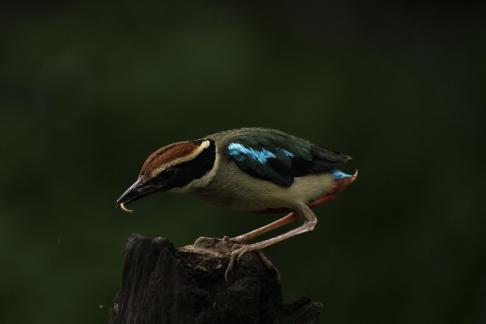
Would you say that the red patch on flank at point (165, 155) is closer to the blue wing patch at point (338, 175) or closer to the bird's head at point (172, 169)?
the bird's head at point (172, 169)

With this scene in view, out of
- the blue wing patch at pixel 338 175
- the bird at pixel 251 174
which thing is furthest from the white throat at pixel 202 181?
the blue wing patch at pixel 338 175

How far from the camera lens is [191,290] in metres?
4.91

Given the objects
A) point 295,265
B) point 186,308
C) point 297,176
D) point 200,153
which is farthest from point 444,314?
point 186,308

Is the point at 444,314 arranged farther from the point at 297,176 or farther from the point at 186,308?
the point at 186,308

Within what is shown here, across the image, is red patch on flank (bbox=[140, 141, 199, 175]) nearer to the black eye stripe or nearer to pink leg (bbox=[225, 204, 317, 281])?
the black eye stripe

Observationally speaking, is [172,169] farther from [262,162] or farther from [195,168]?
[262,162]

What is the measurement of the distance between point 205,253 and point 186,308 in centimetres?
41

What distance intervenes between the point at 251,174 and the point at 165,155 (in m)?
0.59

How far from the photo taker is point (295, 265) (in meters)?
8.92

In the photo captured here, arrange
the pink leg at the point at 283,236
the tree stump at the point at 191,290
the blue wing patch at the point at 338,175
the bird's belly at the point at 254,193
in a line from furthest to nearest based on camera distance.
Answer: the blue wing patch at the point at 338,175, the bird's belly at the point at 254,193, the pink leg at the point at 283,236, the tree stump at the point at 191,290

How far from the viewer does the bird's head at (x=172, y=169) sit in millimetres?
5457

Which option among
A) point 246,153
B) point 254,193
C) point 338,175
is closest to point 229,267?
point 254,193

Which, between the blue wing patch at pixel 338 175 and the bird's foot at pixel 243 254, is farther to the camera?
the blue wing patch at pixel 338 175

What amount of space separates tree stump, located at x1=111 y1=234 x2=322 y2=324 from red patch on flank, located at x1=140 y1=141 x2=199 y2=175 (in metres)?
0.50
